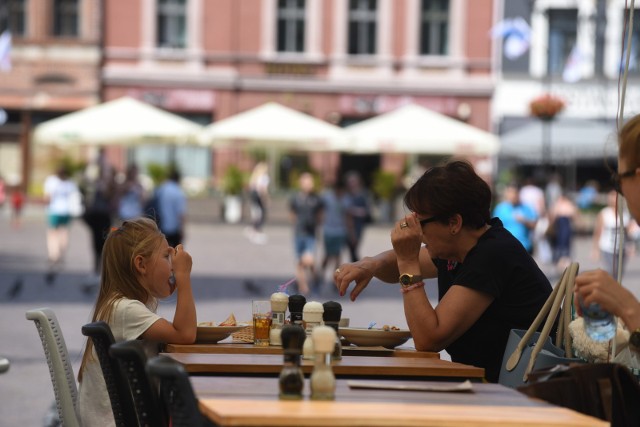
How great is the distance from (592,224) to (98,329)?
3296 centimetres

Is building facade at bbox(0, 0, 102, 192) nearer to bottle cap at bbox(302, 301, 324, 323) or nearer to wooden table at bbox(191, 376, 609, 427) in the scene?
bottle cap at bbox(302, 301, 324, 323)

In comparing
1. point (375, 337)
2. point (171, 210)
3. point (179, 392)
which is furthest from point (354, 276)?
point (171, 210)

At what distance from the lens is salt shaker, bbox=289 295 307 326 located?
5.27 m

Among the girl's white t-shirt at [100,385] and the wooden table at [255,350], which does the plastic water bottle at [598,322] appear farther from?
the girl's white t-shirt at [100,385]

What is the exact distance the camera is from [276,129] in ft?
93.5

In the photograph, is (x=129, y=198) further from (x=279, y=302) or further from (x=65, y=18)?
(x=65, y=18)

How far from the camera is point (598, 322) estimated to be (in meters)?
3.46

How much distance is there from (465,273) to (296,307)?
814 mm

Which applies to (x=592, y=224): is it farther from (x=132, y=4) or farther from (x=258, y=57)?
(x=132, y=4)

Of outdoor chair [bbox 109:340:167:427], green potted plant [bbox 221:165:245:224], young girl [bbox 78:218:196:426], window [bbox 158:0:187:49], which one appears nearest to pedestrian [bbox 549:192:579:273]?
green potted plant [bbox 221:165:245:224]

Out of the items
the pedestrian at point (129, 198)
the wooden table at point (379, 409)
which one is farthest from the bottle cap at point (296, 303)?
the pedestrian at point (129, 198)

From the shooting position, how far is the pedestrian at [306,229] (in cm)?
1898

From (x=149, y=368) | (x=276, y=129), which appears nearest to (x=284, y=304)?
(x=149, y=368)

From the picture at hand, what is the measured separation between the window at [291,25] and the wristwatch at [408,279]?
38050 millimetres
